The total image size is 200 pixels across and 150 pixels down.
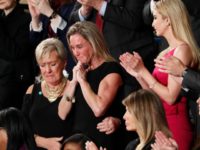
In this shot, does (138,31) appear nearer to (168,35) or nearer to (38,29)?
(168,35)

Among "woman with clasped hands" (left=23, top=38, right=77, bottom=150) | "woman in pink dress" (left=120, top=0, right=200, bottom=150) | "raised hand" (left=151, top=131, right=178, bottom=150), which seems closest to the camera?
"raised hand" (left=151, top=131, right=178, bottom=150)

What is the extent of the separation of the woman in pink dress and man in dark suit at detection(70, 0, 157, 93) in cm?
48

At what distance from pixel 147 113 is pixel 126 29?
1318 mm

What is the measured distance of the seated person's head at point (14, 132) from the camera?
3922 millimetres

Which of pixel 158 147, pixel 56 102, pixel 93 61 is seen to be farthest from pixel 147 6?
pixel 158 147

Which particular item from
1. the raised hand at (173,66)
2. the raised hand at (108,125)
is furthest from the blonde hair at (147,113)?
the raised hand at (108,125)

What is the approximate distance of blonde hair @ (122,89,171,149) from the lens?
153 inches

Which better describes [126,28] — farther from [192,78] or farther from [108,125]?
[192,78]

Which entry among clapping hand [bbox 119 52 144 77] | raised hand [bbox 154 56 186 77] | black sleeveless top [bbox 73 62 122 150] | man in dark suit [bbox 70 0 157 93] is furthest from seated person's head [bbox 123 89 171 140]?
man in dark suit [bbox 70 0 157 93]

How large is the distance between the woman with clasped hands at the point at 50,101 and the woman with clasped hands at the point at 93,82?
0.16m

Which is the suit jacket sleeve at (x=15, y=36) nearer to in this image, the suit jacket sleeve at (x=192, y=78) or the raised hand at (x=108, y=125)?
the raised hand at (x=108, y=125)

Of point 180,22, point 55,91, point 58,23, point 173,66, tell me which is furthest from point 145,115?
point 58,23

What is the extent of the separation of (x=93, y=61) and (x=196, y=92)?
78cm

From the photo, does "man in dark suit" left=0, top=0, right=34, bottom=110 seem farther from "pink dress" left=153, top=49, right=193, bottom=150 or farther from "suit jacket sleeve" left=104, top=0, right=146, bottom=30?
"pink dress" left=153, top=49, right=193, bottom=150
